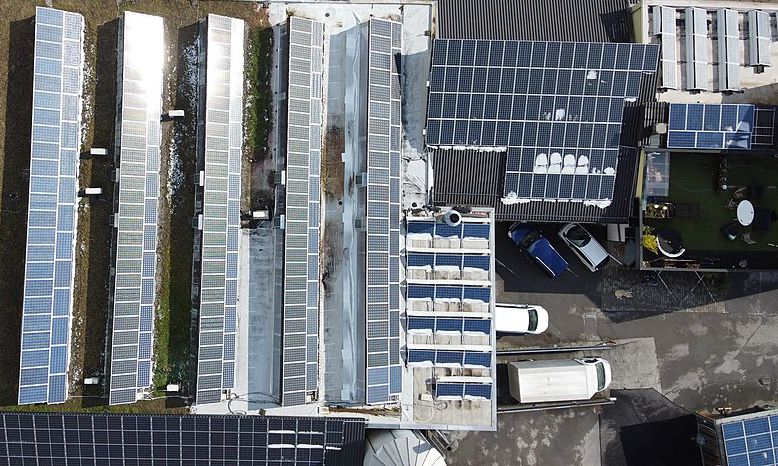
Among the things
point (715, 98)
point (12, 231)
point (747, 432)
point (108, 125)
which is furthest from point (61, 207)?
point (747, 432)

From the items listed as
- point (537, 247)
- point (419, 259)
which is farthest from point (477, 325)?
point (537, 247)

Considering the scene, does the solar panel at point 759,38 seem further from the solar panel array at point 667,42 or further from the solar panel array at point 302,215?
the solar panel array at point 302,215

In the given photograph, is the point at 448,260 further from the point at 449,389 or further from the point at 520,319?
the point at 449,389

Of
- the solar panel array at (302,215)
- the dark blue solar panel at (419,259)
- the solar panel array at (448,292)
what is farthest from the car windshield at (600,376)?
the solar panel array at (302,215)

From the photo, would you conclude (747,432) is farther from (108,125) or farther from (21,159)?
(21,159)

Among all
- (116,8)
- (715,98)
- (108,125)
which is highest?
(116,8)
